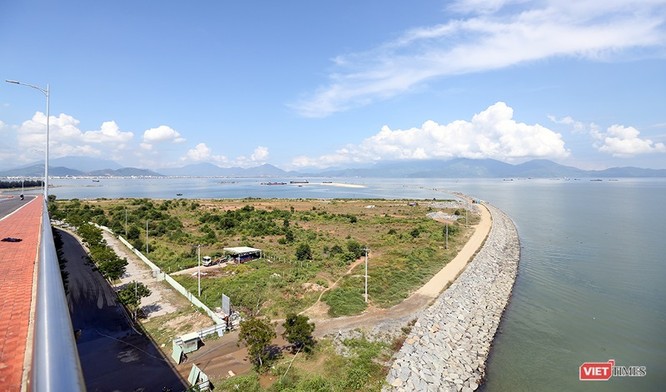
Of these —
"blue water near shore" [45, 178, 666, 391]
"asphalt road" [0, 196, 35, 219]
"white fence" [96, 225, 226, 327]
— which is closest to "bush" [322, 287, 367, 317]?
"white fence" [96, 225, 226, 327]

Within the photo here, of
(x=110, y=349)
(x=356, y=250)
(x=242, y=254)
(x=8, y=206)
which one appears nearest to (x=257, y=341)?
(x=110, y=349)

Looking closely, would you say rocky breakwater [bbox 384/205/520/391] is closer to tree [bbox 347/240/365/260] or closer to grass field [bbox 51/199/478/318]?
grass field [bbox 51/199/478/318]

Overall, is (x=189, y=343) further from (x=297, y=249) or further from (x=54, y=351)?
(x=297, y=249)

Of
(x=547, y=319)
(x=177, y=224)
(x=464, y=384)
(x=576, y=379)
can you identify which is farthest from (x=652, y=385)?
(x=177, y=224)

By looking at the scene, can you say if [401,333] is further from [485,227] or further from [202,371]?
[485,227]

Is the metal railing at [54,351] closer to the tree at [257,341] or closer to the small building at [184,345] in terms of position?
the tree at [257,341]

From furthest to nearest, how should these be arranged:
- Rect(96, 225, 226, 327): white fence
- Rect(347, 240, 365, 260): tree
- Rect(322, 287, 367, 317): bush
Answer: Rect(347, 240, 365, 260): tree < Rect(322, 287, 367, 317): bush < Rect(96, 225, 226, 327): white fence
